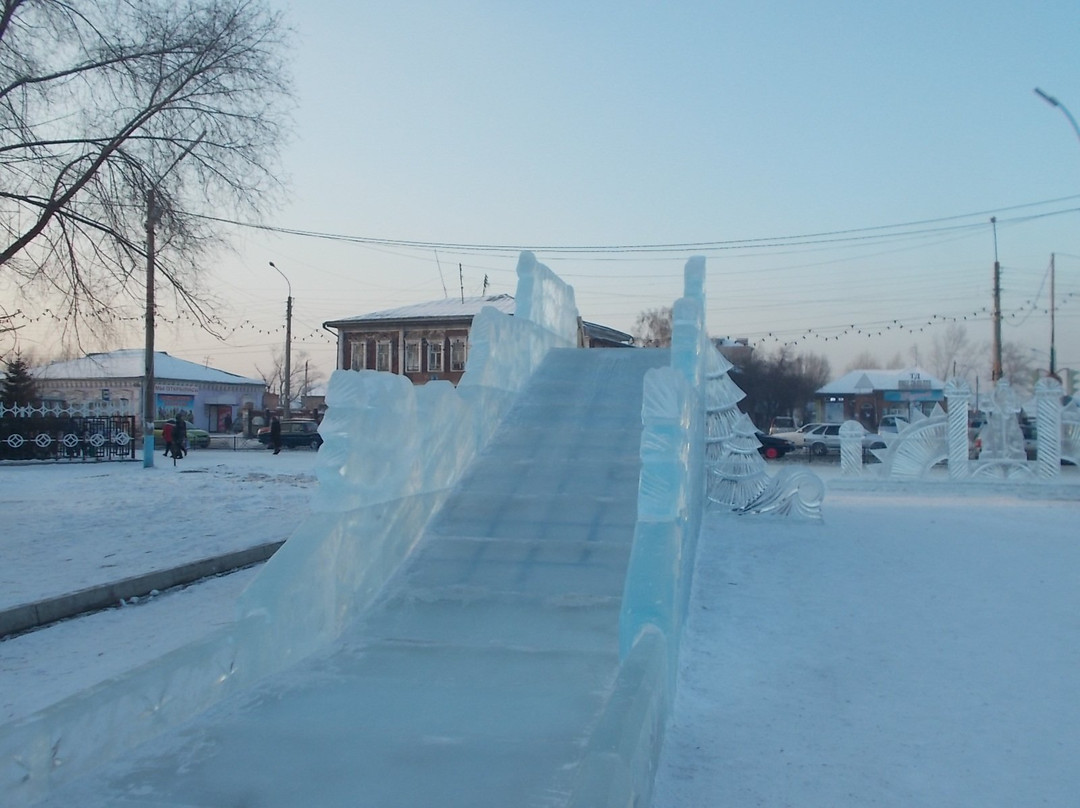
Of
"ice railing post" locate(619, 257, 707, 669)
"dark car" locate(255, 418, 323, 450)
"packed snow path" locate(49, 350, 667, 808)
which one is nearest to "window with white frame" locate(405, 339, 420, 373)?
"dark car" locate(255, 418, 323, 450)

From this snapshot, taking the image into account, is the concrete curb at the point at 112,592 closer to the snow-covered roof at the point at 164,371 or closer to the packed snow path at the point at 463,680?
the packed snow path at the point at 463,680

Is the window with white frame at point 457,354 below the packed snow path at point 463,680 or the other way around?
the other way around

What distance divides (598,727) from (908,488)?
15.1 metres

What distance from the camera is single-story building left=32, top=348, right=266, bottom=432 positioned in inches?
1949

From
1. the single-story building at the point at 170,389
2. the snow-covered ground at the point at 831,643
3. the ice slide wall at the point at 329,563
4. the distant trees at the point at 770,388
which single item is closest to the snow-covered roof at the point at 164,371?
the single-story building at the point at 170,389

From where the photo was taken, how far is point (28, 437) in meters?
28.3

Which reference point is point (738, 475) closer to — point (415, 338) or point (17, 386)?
point (17, 386)

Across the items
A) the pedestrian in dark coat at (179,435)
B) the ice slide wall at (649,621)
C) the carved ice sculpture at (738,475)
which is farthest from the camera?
the pedestrian in dark coat at (179,435)

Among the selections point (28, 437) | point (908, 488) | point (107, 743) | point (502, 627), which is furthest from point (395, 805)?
point (28, 437)

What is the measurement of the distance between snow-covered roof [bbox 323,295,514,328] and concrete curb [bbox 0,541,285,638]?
3344 centimetres

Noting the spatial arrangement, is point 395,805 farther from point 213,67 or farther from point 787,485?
point 213,67

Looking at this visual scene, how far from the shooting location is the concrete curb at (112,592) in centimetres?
733

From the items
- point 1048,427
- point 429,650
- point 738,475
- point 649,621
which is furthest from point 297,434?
point 649,621

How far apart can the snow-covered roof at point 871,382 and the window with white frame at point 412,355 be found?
25.0m
